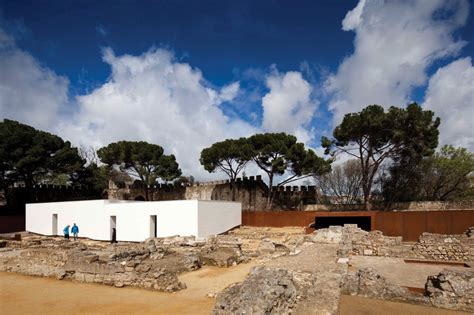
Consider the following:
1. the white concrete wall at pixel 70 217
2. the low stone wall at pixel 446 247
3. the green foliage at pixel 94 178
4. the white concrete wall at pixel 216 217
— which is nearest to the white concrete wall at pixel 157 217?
the white concrete wall at pixel 216 217

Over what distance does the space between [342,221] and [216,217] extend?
10.6m

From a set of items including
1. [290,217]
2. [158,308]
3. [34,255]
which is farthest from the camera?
[290,217]

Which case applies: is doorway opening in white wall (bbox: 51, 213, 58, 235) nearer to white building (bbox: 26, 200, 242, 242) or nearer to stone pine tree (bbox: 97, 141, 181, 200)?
white building (bbox: 26, 200, 242, 242)

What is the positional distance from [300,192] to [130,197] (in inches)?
886

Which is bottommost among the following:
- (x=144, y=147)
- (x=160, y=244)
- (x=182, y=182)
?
(x=160, y=244)

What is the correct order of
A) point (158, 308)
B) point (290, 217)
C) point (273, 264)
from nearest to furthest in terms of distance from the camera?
point (158, 308) < point (273, 264) < point (290, 217)

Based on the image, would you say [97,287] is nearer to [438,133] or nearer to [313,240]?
[313,240]

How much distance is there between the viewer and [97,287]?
10055 mm

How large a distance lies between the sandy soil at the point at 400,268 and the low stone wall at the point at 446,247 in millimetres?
1485

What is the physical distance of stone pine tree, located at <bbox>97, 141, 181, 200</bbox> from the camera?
36969 millimetres

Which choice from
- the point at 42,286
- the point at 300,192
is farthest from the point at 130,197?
the point at 42,286

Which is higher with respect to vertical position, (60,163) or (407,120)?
(407,120)

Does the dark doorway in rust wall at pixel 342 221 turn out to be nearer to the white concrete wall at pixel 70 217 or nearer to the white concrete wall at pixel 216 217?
the white concrete wall at pixel 216 217

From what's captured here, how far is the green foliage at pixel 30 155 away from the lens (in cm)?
3112
